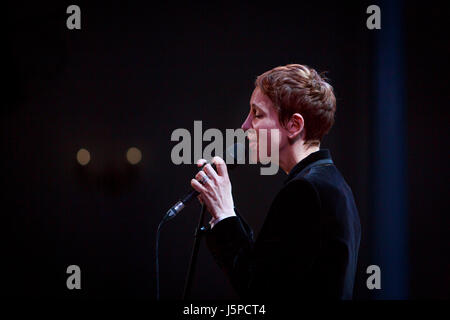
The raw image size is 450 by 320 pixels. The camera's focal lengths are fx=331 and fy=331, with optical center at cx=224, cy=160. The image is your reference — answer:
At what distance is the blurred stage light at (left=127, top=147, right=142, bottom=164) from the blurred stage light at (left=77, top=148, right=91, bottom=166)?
24 centimetres

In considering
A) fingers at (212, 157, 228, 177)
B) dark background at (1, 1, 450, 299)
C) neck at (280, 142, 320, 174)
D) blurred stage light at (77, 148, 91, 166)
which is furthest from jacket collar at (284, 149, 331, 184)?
blurred stage light at (77, 148, 91, 166)

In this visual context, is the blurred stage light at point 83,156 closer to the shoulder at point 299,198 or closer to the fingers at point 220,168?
the fingers at point 220,168

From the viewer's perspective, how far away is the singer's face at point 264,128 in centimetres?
99

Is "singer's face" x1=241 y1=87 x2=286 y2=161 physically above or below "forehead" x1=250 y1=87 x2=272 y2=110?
below

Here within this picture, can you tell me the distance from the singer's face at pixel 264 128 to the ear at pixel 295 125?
0.7 inches

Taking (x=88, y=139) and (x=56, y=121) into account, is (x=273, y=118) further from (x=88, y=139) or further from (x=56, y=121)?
(x=56, y=121)

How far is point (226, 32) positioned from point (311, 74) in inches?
45.6

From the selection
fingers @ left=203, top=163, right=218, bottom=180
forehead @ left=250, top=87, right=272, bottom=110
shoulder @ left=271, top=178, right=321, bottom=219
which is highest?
forehead @ left=250, top=87, right=272, bottom=110

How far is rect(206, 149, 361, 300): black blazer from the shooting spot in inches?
31.0

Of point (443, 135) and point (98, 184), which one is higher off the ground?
point (443, 135)

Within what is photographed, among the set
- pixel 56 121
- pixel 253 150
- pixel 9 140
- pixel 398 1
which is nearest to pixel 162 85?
pixel 56 121

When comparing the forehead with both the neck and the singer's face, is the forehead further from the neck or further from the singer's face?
the neck

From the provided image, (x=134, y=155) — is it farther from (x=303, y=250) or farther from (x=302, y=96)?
(x=303, y=250)

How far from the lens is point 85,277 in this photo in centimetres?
192
